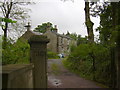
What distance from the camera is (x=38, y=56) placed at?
5.63 meters

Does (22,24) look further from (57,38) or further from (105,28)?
(57,38)

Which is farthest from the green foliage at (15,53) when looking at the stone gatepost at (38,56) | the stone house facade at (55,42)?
the stone house facade at (55,42)

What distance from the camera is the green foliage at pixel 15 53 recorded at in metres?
9.64

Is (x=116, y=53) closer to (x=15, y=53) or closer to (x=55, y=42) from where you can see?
(x=15, y=53)

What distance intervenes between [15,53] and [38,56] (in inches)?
219

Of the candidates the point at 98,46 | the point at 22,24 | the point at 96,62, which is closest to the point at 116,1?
the point at 98,46

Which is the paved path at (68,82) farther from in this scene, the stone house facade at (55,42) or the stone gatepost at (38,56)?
the stone house facade at (55,42)

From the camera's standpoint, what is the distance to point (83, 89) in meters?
7.08

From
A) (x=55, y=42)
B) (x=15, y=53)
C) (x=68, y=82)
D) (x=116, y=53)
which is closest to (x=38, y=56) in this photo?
(x=116, y=53)

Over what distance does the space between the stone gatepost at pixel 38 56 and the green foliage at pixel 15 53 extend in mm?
4153

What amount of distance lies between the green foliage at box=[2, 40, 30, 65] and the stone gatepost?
415 cm

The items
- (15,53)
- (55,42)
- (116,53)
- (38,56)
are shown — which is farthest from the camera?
(55,42)

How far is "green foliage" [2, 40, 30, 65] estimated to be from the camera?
9639 millimetres

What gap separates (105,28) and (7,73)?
6.56m
